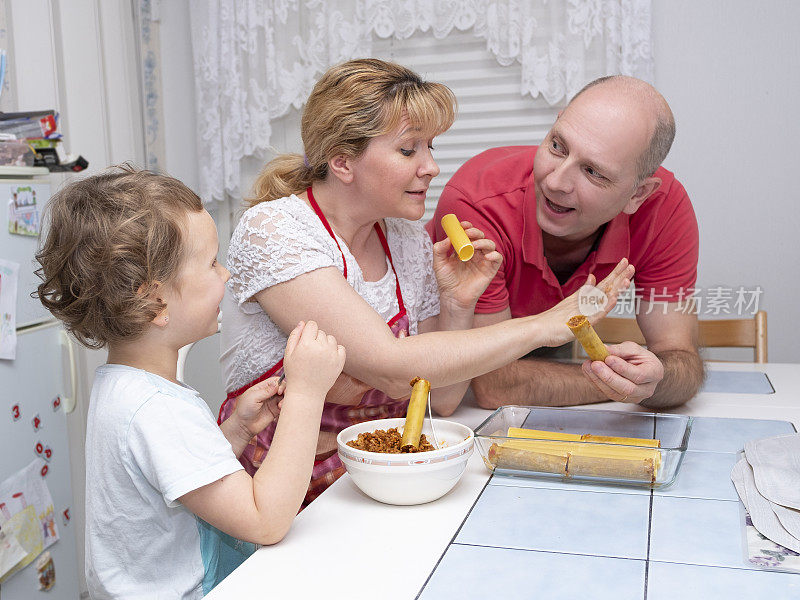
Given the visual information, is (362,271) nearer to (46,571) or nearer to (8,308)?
(8,308)

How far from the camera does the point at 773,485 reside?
98cm

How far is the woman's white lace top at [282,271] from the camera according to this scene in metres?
1.21

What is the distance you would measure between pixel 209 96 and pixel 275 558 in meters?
2.22

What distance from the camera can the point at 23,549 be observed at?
178 centimetres

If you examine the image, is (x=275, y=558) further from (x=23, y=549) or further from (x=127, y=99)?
(x=127, y=99)

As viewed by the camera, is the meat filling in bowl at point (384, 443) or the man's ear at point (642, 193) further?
the man's ear at point (642, 193)

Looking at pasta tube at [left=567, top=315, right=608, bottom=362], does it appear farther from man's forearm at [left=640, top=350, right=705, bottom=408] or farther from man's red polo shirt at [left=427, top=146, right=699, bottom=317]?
man's red polo shirt at [left=427, top=146, right=699, bottom=317]

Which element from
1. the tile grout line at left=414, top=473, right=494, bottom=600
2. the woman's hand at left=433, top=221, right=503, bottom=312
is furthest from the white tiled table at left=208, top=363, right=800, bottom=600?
the woman's hand at left=433, top=221, right=503, bottom=312

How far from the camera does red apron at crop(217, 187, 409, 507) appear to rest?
128 cm

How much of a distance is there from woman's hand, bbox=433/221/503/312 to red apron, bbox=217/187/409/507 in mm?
82

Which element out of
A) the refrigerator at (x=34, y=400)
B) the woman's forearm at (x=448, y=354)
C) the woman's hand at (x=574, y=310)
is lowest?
the refrigerator at (x=34, y=400)

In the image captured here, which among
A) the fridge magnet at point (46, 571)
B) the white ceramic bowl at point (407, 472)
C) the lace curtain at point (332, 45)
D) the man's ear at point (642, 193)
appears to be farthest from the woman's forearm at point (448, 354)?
the lace curtain at point (332, 45)

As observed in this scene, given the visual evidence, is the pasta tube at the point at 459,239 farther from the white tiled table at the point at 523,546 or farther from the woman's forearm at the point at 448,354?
the white tiled table at the point at 523,546

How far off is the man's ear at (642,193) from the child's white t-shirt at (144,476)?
0.98 metres
